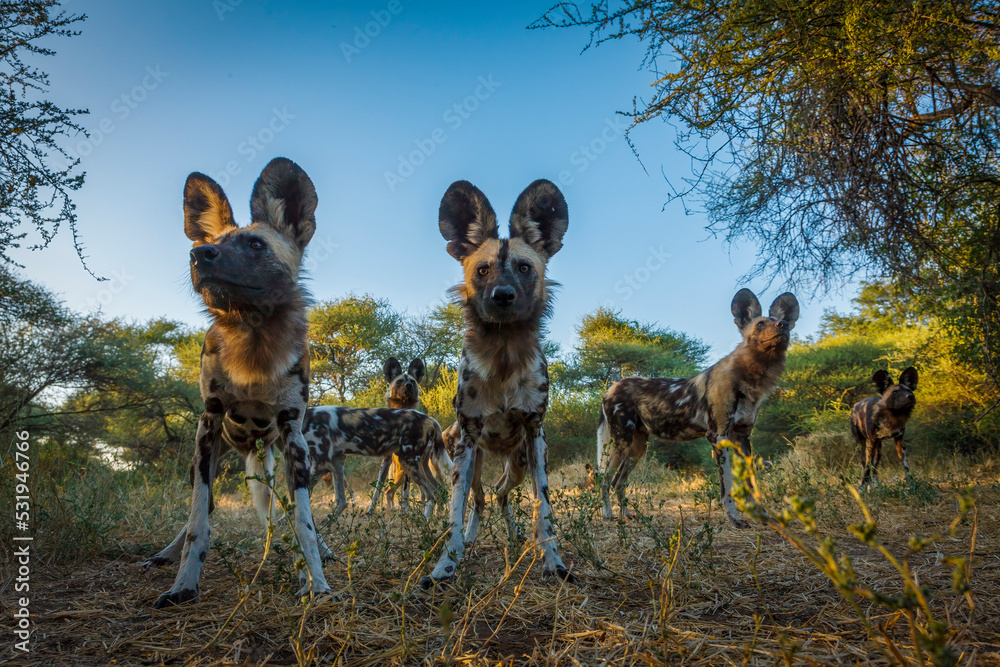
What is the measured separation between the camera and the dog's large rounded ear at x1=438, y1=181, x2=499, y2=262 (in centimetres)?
397

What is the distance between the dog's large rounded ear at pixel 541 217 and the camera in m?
3.94

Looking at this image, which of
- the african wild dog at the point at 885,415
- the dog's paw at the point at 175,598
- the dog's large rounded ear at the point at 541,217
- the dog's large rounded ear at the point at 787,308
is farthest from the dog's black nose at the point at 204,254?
the african wild dog at the point at 885,415

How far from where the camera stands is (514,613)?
2371 millimetres

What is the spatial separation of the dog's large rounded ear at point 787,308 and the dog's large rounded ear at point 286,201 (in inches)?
228

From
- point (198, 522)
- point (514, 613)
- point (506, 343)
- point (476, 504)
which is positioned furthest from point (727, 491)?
point (198, 522)

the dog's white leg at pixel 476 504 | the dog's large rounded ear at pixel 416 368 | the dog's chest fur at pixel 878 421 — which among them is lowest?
the dog's white leg at pixel 476 504

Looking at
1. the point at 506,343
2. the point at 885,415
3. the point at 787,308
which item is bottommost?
the point at 885,415

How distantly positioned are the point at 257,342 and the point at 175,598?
1.33 m

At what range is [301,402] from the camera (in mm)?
3264

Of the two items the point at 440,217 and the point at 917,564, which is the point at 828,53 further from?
the point at 917,564

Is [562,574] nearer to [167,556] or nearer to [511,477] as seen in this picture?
[511,477]

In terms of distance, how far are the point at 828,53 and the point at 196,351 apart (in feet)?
74.2

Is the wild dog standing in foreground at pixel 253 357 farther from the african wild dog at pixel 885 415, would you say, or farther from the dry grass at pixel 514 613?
the african wild dog at pixel 885 415

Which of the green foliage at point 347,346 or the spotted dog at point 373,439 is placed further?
the green foliage at point 347,346
